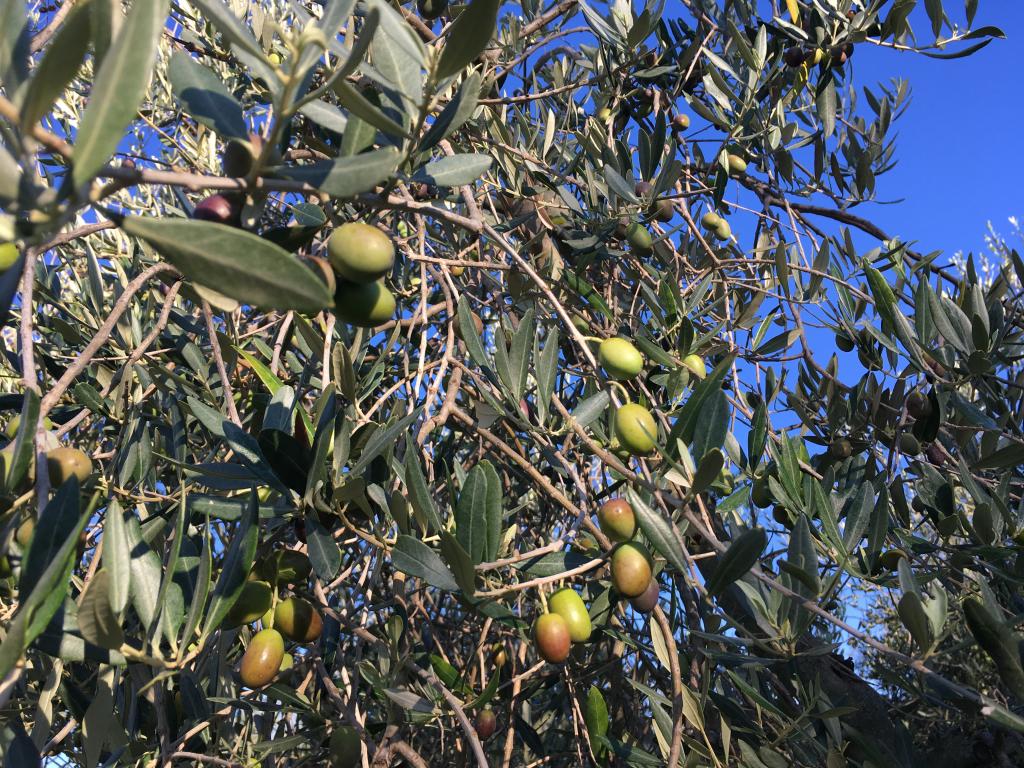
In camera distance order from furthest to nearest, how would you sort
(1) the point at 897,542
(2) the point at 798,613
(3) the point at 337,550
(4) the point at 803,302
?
(4) the point at 803,302, (1) the point at 897,542, (2) the point at 798,613, (3) the point at 337,550

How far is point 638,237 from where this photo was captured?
215cm

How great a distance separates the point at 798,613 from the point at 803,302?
1.28 m

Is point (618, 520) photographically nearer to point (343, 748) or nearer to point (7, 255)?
point (343, 748)

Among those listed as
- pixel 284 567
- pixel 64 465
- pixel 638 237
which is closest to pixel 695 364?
pixel 638 237

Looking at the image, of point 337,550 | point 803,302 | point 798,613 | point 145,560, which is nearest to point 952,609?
point 803,302

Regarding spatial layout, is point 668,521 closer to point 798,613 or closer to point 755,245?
point 798,613

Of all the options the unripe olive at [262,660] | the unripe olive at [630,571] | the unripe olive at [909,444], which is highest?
the unripe olive at [909,444]

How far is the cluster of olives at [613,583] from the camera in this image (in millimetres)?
1260

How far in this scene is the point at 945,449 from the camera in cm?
248

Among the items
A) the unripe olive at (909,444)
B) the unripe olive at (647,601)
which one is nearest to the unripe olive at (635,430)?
the unripe olive at (647,601)

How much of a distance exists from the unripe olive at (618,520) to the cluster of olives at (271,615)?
1.80ft

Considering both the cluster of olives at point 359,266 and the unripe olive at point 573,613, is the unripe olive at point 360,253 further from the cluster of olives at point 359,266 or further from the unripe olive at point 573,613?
the unripe olive at point 573,613

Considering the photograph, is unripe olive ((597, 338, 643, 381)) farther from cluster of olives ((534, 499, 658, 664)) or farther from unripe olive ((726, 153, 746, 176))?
unripe olive ((726, 153, 746, 176))

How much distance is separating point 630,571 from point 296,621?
0.59 meters
